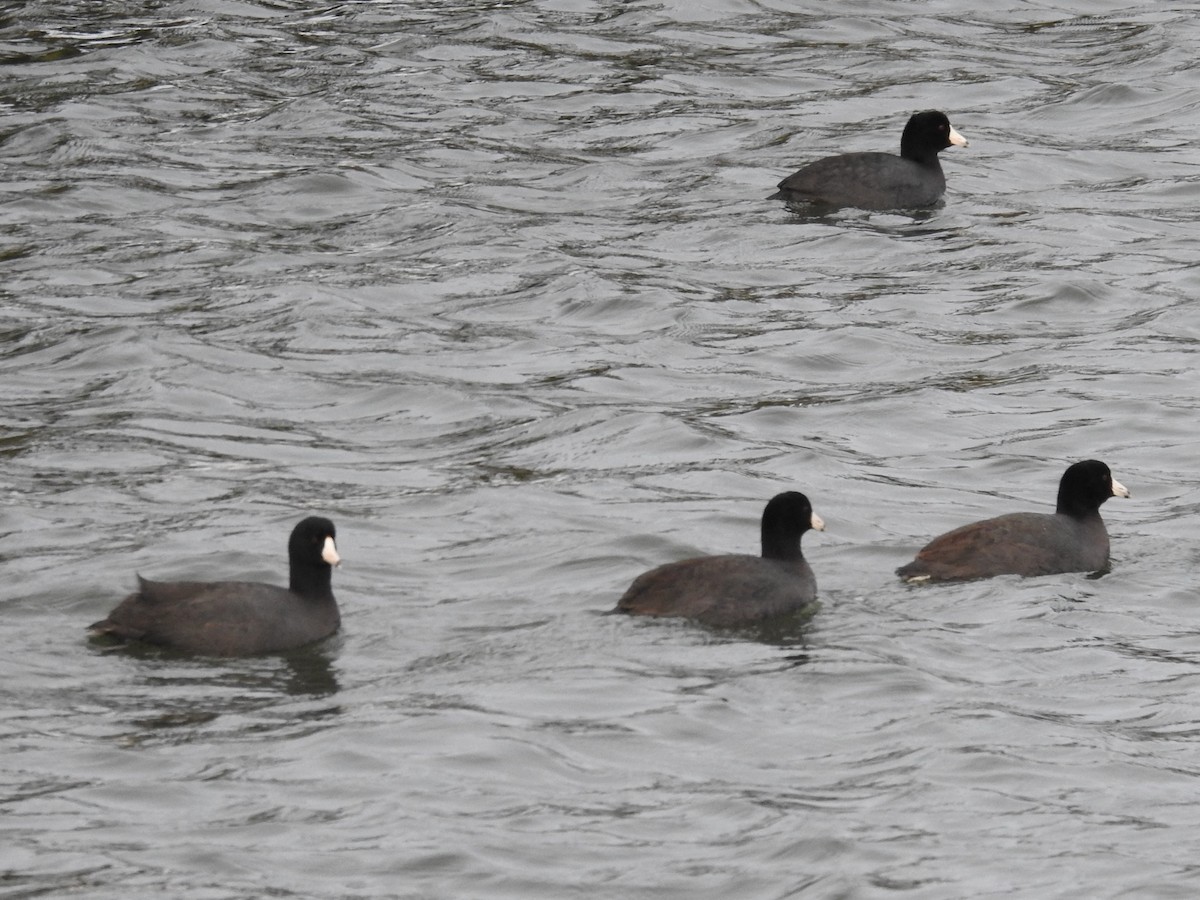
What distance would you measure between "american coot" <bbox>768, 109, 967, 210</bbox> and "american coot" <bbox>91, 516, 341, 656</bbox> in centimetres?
973

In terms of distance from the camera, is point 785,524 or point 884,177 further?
point 884,177

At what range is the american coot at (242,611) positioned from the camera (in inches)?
450

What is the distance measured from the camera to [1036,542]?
42.2ft

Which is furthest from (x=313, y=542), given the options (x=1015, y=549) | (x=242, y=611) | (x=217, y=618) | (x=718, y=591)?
(x=1015, y=549)

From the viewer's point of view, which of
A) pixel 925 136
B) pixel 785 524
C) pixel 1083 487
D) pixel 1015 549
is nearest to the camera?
pixel 785 524

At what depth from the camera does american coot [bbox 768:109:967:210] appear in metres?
20.6

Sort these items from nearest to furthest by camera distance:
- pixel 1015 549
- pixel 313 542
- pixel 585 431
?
pixel 313 542, pixel 1015 549, pixel 585 431

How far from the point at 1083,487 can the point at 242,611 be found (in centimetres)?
487

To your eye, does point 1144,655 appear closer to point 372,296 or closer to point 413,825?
point 413,825

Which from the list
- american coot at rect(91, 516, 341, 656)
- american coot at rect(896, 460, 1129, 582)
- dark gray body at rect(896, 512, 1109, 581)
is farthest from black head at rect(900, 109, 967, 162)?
american coot at rect(91, 516, 341, 656)

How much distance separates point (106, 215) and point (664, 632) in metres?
10.3

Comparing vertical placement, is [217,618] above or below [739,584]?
above

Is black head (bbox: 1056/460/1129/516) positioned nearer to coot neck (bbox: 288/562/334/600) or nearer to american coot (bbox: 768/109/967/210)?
coot neck (bbox: 288/562/334/600)

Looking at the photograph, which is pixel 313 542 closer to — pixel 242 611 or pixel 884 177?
pixel 242 611
